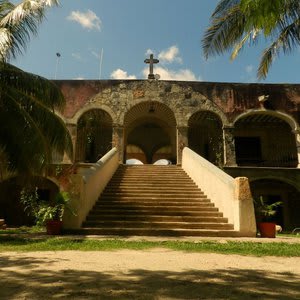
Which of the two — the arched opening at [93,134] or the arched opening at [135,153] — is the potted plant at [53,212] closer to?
the arched opening at [93,134]

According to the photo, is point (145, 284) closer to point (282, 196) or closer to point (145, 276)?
point (145, 276)

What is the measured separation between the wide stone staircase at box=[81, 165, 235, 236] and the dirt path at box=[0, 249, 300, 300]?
2.74 metres

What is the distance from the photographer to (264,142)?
1800 cm

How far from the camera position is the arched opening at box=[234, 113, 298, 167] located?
17.4 meters

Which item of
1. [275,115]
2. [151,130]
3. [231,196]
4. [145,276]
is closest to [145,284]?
[145,276]

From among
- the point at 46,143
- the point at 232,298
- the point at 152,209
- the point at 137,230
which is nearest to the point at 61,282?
the point at 232,298

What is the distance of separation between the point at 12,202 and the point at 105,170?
22.3ft

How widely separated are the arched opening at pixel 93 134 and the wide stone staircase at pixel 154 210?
16.7 feet

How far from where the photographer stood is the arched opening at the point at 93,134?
16.3 meters

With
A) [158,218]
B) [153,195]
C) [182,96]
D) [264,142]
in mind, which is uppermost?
[182,96]

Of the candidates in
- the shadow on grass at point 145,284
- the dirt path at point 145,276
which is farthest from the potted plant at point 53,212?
the shadow on grass at point 145,284

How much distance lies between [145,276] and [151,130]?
1980 cm

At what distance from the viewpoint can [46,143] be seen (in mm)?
7934

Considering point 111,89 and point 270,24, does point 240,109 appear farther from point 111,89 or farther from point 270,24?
point 270,24
